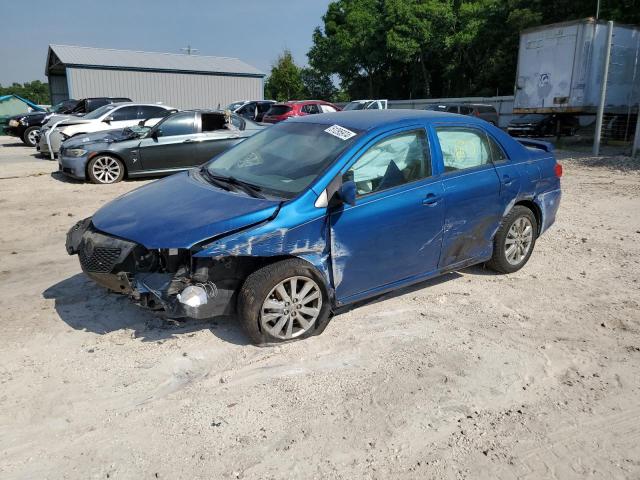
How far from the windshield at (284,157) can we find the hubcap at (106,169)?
614cm

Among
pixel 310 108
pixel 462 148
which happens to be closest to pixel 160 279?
pixel 462 148

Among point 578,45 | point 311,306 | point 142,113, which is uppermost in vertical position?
point 578,45

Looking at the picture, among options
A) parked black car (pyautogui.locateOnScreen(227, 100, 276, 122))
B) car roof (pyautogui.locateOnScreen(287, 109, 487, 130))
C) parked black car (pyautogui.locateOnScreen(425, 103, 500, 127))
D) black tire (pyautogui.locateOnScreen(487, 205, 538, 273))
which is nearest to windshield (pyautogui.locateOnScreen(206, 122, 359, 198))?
car roof (pyautogui.locateOnScreen(287, 109, 487, 130))

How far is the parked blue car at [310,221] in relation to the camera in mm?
3547

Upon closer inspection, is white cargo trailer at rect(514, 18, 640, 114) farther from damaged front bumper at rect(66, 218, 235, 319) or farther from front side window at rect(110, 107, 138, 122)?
damaged front bumper at rect(66, 218, 235, 319)

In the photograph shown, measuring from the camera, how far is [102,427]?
2936 mm

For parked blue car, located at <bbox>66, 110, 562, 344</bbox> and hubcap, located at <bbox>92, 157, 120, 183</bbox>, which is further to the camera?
hubcap, located at <bbox>92, 157, 120, 183</bbox>

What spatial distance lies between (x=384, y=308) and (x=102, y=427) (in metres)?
2.42

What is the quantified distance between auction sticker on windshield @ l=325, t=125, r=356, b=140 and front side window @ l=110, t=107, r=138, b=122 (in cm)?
1125

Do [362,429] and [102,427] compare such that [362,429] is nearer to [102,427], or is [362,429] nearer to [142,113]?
[102,427]

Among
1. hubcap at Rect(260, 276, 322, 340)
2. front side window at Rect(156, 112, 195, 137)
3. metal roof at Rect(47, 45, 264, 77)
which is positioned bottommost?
hubcap at Rect(260, 276, 322, 340)

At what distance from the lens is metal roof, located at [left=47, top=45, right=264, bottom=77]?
33.1 meters

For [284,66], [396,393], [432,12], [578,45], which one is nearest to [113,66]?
[284,66]

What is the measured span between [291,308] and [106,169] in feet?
25.6
